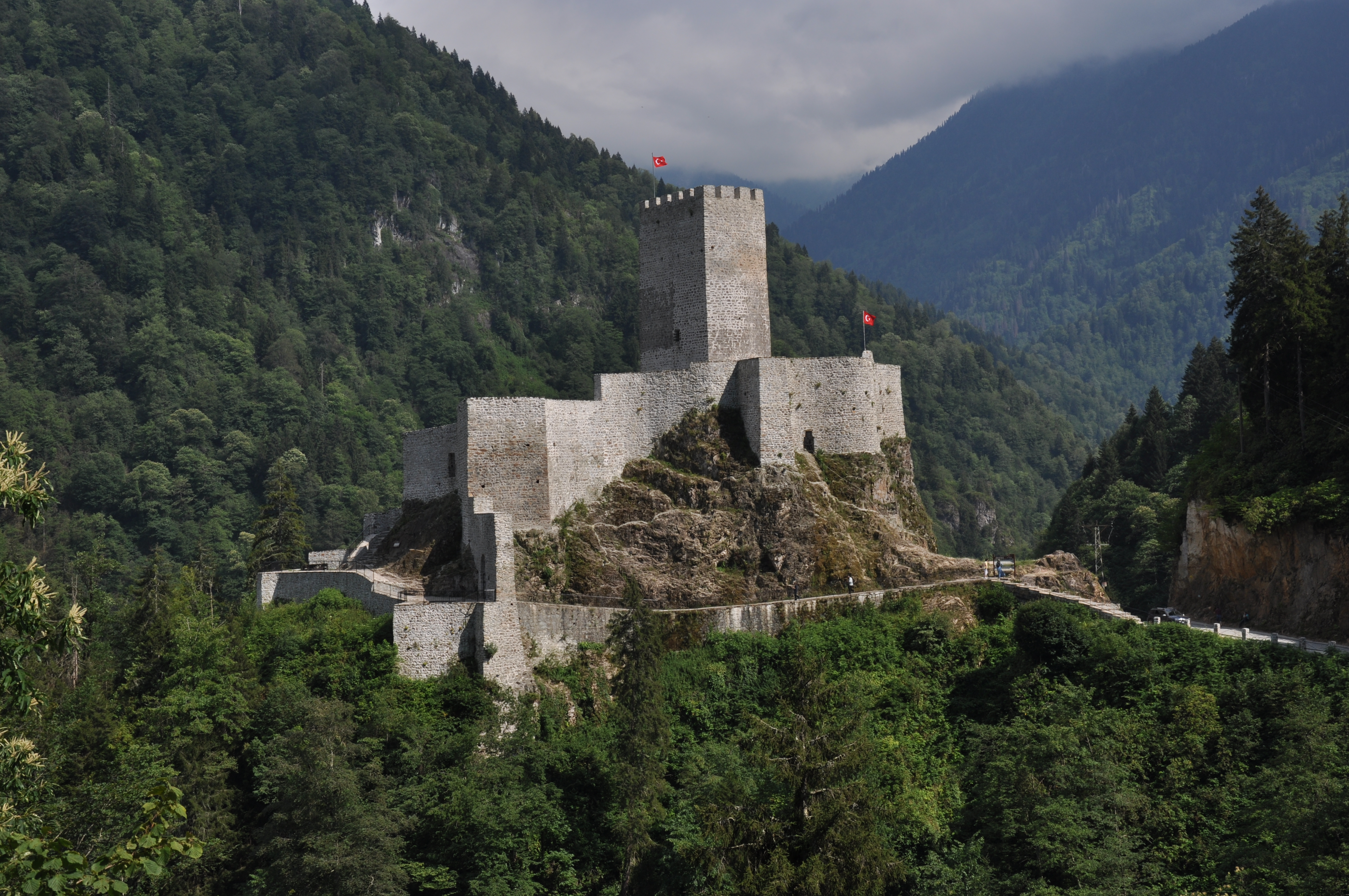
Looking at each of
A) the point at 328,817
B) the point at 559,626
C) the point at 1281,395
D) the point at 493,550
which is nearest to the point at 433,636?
the point at 493,550

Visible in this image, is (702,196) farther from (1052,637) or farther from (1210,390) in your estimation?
(1210,390)

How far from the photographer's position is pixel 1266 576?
40.7 metres

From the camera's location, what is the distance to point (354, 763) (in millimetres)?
38281

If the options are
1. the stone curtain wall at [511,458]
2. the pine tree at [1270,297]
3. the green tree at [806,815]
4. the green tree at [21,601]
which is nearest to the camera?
the green tree at [21,601]

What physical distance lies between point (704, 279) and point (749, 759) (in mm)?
20754

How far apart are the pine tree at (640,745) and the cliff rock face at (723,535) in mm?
4545

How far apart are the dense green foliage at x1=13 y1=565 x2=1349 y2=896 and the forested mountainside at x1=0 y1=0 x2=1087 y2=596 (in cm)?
5956

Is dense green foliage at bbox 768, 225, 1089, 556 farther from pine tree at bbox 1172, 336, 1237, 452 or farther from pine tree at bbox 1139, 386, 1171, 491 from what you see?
pine tree at bbox 1172, 336, 1237, 452

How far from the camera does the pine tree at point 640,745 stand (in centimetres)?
3634

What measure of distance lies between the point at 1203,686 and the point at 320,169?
159891mm

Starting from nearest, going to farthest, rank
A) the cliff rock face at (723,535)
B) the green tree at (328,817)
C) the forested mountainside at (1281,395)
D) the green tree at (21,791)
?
the green tree at (21,791), the green tree at (328,817), the forested mountainside at (1281,395), the cliff rock face at (723,535)

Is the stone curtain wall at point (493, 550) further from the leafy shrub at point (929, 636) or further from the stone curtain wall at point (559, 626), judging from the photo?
the leafy shrub at point (929, 636)

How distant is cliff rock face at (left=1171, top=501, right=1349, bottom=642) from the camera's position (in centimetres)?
3756

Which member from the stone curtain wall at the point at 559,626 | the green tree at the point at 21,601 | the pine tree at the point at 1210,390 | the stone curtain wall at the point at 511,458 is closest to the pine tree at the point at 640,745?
the stone curtain wall at the point at 559,626
